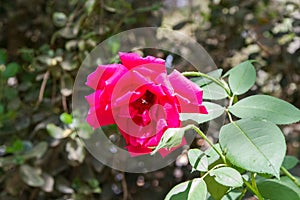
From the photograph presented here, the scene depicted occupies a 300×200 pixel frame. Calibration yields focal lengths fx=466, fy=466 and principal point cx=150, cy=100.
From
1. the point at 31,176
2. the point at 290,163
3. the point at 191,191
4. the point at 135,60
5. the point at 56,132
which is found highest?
the point at 135,60

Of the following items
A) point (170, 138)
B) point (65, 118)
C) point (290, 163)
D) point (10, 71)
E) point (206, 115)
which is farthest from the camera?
point (10, 71)

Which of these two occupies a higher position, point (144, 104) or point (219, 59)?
point (144, 104)

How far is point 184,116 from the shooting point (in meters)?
0.52

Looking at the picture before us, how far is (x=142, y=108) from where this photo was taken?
50 centimetres

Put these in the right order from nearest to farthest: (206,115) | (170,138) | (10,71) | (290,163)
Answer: (170,138) → (206,115) → (290,163) → (10,71)

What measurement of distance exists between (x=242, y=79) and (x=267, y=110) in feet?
0.33

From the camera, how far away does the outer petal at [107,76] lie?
50cm

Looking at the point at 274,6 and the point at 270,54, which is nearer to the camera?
the point at 270,54

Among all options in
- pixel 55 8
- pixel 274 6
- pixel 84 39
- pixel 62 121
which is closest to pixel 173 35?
pixel 84 39

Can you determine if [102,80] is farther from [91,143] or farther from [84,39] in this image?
[84,39]

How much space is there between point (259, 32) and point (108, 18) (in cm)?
48

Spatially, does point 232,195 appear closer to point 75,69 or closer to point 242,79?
point 242,79

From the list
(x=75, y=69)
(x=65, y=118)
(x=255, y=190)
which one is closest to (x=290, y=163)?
(x=255, y=190)

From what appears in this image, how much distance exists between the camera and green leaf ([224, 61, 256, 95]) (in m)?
0.62
